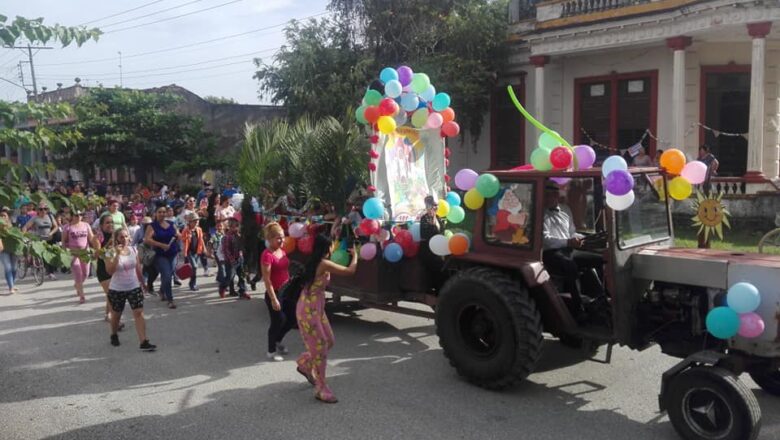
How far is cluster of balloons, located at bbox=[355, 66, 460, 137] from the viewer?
27.6 ft

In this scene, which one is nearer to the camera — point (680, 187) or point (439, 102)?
point (680, 187)

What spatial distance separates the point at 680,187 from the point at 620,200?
99 centimetres

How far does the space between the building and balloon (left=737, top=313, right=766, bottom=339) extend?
11312 mm

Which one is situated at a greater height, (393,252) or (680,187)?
(680,187)

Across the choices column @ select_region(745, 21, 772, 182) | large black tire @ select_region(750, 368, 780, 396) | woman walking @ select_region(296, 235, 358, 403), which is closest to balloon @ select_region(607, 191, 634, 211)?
large black tire @ select_region(750, 368, 780, 396)

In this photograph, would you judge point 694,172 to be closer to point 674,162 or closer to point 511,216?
point 674,162

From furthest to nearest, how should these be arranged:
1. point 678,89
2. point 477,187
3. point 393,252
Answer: point 678,89
point 393,252
point 477,187

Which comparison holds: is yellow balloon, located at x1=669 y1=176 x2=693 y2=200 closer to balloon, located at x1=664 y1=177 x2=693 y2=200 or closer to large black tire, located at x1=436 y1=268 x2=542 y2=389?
balloon, located at x1=664 y1=177 x2=693 y2=200

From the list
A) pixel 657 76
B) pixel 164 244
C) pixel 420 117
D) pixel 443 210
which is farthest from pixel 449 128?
pixel 657 76

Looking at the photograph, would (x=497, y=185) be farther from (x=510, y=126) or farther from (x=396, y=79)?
(x=510, y=126)

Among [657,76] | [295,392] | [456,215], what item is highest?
[657,76]

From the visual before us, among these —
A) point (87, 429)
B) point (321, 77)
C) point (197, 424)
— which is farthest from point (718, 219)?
point (321, 77)

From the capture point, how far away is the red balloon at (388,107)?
8.39 meters

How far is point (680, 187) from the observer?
601cm
